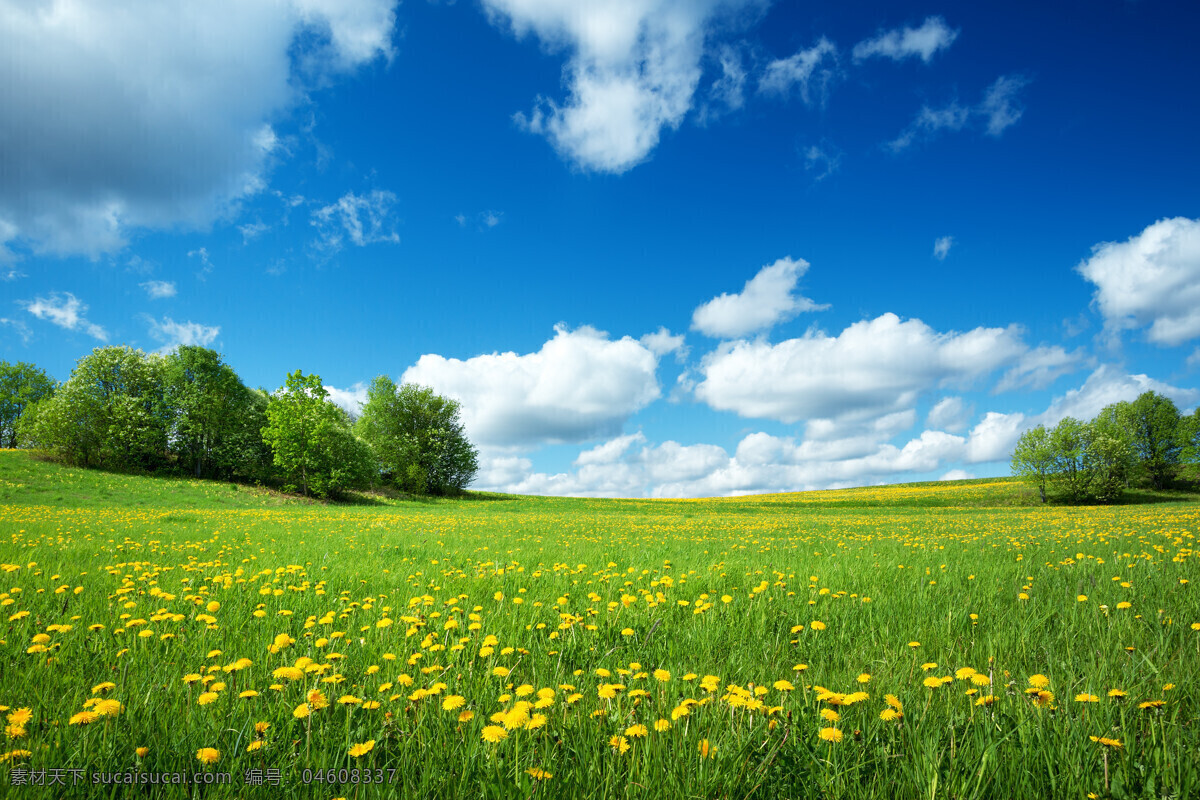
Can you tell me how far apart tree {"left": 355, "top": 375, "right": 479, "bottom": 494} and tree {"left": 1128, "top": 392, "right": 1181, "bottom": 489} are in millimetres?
80043

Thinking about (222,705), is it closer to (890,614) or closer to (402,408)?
(890,614)

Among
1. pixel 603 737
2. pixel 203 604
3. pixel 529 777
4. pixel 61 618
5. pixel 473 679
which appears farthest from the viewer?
pixel 203 604

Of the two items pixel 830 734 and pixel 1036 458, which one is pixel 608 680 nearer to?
pixel 830 734

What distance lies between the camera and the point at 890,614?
4707 mm

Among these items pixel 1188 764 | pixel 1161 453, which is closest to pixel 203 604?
pixel 1188 764

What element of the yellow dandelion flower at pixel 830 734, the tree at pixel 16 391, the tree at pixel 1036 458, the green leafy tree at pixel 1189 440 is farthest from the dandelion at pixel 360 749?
the green leafy tree at pixel 1189 440

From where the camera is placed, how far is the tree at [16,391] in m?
60.4

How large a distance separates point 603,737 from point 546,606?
261cm

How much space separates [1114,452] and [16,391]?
125078mm

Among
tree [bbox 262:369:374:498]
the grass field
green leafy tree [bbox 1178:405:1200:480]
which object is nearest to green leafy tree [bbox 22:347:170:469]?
tree [bbox 262:369:374:498]

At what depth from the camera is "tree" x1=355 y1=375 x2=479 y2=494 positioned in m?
53.9

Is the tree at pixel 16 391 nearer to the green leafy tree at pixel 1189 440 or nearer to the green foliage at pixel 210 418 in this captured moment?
the green foliage at pixel 210 418

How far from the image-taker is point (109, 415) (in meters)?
38.8

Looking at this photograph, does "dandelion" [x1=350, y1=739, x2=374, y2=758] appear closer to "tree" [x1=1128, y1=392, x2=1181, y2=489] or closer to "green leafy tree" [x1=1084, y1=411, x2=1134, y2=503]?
"green leafy tree" [x1=1084, y1=411, x2=1134, y2=503]
